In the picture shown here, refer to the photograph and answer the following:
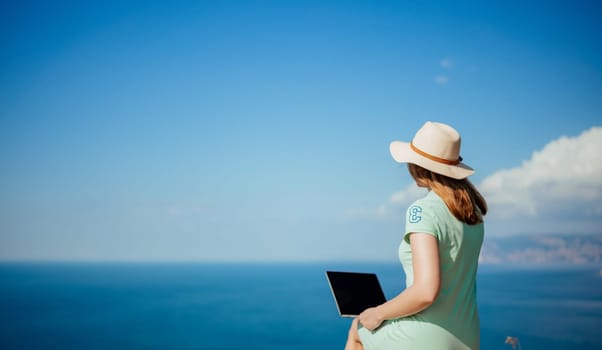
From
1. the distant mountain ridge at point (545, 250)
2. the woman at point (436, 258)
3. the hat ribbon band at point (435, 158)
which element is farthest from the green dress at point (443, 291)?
the distant mountain ridge at point (545, 250)

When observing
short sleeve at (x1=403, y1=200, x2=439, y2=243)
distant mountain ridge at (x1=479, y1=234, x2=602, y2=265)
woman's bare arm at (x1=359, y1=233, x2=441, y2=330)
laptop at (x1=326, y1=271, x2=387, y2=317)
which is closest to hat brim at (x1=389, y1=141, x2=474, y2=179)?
short sleeve at (x1=403, y1=200, x2=439, y2=243)

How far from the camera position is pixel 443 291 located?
1.73 metres

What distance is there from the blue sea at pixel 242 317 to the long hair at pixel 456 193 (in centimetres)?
1774

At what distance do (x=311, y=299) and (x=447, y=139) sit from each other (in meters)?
43.9

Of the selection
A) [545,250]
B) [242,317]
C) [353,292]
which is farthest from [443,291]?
[545,250]

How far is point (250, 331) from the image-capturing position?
31062 millimetres

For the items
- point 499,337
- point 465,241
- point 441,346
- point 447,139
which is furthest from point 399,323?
point 499,337

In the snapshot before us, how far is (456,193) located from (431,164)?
116 mm

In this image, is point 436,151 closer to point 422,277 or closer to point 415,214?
point 415,214

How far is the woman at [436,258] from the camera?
5.41ft

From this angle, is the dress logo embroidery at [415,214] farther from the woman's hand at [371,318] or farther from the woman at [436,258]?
the woman's hand at [371,318]

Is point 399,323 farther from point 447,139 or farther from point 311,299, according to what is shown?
point 311,299

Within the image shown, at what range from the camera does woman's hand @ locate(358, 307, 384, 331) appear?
1.78 m

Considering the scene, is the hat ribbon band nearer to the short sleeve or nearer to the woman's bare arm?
the short sleeve
